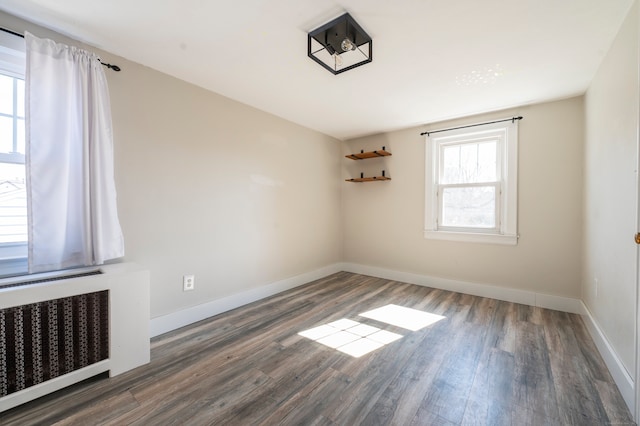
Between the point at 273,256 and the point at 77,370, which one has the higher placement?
the point at 273,256

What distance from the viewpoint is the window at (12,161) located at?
65.4 inches

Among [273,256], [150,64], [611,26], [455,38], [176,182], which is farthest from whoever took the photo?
[273,256]

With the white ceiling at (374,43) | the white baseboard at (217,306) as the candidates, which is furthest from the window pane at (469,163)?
the white baseboard at (217,306)

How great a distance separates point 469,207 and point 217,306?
3.41 meters

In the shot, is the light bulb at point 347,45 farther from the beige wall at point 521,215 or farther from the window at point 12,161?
the beige wall at point 521,215

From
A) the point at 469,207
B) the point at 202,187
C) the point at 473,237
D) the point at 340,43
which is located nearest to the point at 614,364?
the point at 473,237

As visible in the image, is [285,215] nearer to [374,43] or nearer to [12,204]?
[374,43]

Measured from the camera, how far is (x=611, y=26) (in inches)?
65.9

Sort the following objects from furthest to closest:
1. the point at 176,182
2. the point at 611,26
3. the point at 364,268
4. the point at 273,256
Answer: the point at 364,268 → the point at 273,256 → the point at 176,182 → the point at 611,26

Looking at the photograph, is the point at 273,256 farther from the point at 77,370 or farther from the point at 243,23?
the point at 243,23

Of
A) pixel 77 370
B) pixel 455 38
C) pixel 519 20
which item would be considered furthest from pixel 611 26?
pixel 77 370

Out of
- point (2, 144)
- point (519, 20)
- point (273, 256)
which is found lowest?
point (273, 256)

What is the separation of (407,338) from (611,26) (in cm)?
269

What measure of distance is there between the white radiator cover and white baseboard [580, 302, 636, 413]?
3.06 m
